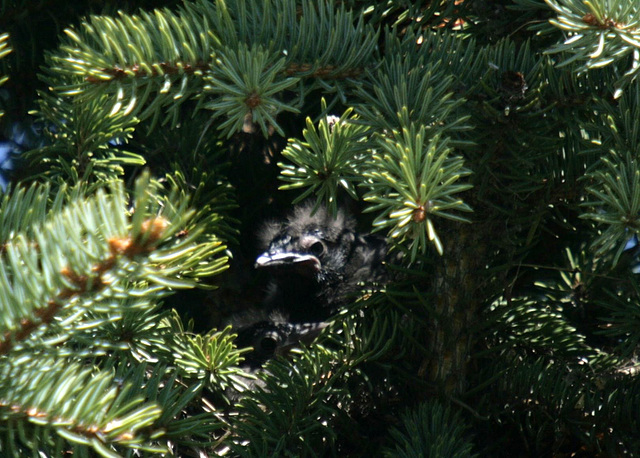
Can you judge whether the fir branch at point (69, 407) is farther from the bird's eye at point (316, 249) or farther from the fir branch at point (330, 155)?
the bird's eye at point (316, 249)

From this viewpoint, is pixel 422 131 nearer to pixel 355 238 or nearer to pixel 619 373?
pixel 619 373

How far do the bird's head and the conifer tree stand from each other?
34 mm

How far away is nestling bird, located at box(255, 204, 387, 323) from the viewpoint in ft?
3.11

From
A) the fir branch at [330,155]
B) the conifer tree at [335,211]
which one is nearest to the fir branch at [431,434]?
the conifer tree at [335,211]

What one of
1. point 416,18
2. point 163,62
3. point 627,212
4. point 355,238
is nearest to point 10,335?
point 163,62

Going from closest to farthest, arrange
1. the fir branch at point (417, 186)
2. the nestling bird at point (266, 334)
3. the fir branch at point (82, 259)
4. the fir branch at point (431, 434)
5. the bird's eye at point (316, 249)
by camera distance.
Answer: the fir branch at point (82, 259) < the fir branch at point (417, 186) < the fir branch at point (431, 434) < the nestling bird at point (266, 334) < the bird's eye at point (316, 249)

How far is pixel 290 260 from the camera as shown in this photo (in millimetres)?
919

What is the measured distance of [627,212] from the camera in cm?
46

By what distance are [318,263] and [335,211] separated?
34 cm

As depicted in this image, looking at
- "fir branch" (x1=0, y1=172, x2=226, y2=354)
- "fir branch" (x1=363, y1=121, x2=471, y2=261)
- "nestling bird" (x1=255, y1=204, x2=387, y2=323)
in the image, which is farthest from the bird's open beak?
"fir branch" (x1=0, y1=172, x2=226, y2=354)

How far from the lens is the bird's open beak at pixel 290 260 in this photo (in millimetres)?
890

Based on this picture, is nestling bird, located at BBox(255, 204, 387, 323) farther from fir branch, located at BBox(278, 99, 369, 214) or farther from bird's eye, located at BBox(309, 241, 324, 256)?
fir branch, located at BBox(278, 99, 369, 214)

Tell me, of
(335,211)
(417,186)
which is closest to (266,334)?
(335,211)

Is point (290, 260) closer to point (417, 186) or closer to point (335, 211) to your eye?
point (335, 211)
